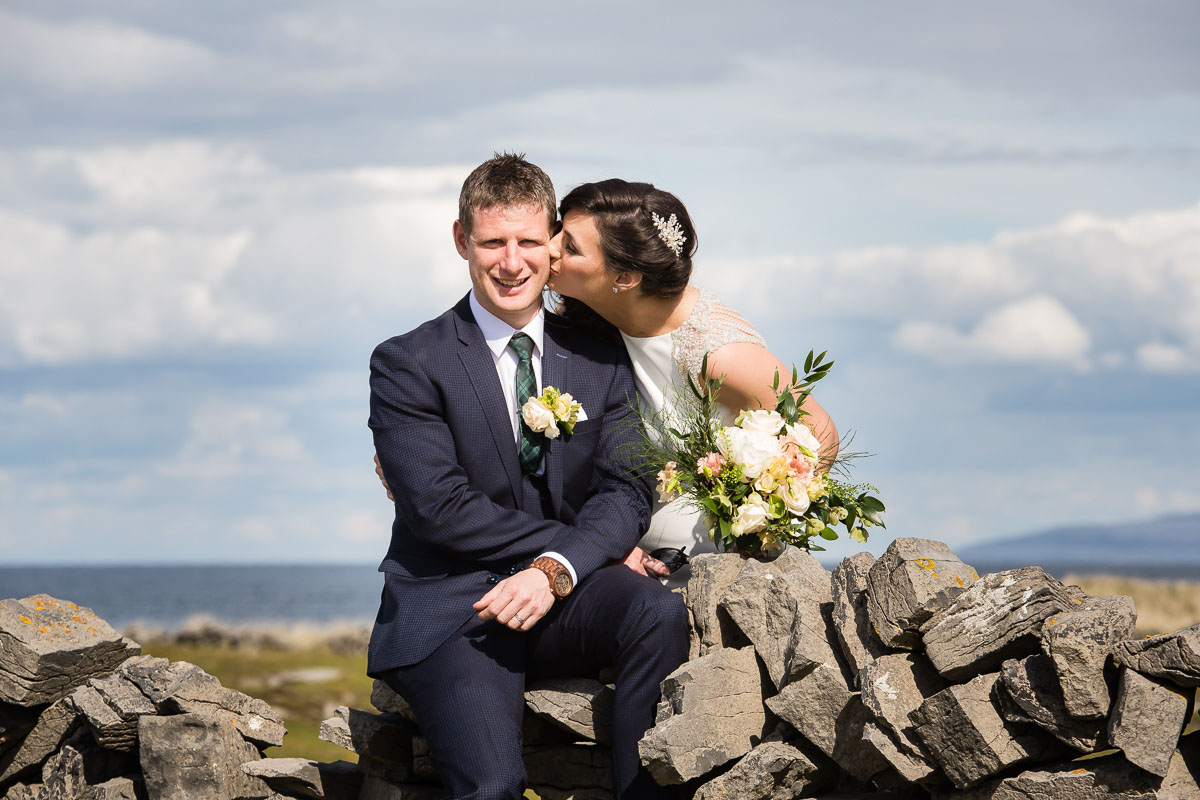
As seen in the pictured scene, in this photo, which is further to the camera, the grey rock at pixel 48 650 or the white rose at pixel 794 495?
the grey rock at pixel 48 650

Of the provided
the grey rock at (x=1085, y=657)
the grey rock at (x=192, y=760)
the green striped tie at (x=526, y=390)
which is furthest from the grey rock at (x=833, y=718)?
the grey rock at (x=192, y=760)

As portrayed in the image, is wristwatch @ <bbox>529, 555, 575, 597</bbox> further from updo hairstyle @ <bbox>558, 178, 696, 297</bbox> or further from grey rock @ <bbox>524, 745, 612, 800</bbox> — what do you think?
updo hairstyle @ <bbox>558, 178, 696, 297</bbox>

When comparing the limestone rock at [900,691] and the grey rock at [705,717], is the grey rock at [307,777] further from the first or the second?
the limestone rock at [900,691]

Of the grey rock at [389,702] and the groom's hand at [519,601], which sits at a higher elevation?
the groom's hand at [519,601]

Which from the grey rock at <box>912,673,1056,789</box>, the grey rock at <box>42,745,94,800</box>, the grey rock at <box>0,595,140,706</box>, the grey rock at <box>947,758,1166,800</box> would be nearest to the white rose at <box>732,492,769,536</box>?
the grey rock at <box>912,673,1056,789</box>

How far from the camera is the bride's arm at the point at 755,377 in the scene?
5.23m

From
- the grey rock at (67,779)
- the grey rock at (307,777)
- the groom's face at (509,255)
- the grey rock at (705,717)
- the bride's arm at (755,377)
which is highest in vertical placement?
the groom's face at (509,255)

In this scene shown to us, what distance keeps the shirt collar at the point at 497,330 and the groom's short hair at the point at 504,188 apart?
387 mm

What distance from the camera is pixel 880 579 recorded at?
411 centimetres

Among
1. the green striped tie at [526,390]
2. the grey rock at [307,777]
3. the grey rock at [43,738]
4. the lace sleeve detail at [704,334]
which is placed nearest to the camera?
the green striped tie at [526,390]

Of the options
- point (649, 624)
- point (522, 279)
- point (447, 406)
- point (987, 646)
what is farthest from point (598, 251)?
point (987, 646)

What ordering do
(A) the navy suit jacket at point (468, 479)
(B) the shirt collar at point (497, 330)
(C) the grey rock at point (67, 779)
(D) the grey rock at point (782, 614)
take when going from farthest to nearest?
(C) the grey rock at point (67, 779)
(B) the shirt collar at point (497, 330)
(A) the navy suit jacket at point (468, 479)
(D) the grey rock at point (782, 614)

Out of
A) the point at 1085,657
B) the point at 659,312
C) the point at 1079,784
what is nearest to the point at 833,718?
the point at 1079,784

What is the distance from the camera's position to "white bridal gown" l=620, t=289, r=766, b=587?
17.4ft
